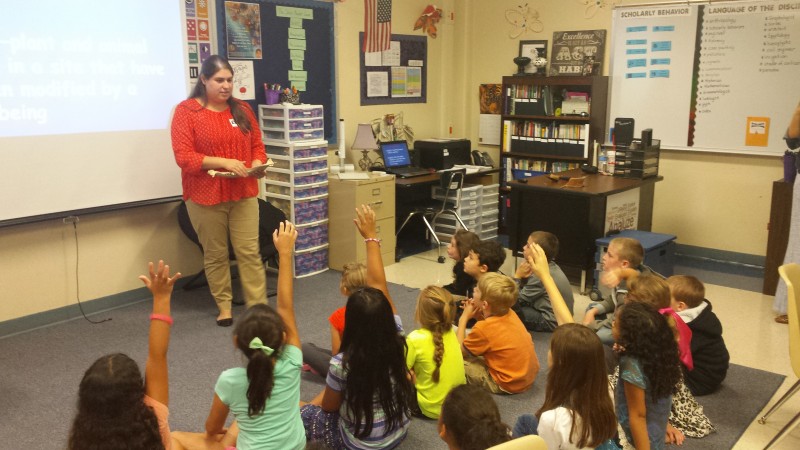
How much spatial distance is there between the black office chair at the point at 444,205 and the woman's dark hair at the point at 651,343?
3349mm

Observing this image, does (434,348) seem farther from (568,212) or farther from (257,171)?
(568,212)

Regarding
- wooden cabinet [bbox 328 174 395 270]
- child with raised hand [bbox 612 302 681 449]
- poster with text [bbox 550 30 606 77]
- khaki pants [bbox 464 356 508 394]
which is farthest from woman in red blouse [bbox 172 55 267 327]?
poster with text [bbox 550 30 606 77]

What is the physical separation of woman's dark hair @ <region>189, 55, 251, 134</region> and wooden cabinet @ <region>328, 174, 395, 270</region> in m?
1.22

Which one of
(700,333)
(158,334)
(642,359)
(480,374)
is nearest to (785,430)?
(700,333)

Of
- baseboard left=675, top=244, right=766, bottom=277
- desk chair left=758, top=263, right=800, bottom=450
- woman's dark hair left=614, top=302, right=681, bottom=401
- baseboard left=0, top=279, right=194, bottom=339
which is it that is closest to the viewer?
woman's dark hair left=614, top=302, right=681, bottom=401

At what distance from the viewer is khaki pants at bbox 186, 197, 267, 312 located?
4230 millimetres

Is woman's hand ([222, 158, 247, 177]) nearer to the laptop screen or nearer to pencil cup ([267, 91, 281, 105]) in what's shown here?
pencil cup ([267, 91, 281, 105])

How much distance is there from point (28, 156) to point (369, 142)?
2641 mm

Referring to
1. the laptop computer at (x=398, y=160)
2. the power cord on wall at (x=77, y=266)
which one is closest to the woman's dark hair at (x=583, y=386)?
the power cord on wall at (x=77, y=266)

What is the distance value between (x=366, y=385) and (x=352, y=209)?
3.03 m

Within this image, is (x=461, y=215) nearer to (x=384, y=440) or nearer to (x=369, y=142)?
(x=369, y=142)

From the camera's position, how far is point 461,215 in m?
6.09

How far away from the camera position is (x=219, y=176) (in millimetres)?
4078

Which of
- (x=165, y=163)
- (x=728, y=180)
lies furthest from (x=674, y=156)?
(x=165, y=163)
